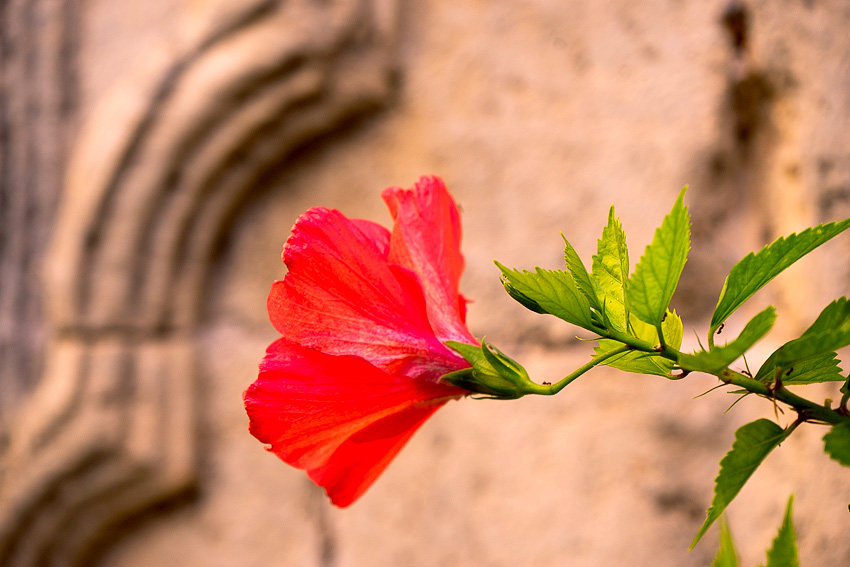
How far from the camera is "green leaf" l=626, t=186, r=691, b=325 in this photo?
0.64 ft

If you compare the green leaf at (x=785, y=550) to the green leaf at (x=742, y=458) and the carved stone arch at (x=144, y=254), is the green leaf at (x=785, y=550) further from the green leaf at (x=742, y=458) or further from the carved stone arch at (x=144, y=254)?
the carved stone arch at (x=144, y=254)

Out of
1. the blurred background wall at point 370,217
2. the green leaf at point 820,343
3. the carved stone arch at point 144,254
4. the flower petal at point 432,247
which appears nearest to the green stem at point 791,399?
the green leaf at point 820,343

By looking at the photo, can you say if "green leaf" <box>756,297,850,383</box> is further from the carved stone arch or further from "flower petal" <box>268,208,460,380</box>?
the carved stone arch

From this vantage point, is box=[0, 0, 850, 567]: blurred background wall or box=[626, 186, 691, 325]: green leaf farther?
box=[0, 0, 850, 567]: blurred background wall

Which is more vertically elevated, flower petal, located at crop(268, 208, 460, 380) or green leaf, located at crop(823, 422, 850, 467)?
flower petal, located at crop(268, 208, 460, 380)

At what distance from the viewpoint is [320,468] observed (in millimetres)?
276

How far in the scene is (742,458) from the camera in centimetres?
20

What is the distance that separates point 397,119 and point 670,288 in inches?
22.7

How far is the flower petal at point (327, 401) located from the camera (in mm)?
255

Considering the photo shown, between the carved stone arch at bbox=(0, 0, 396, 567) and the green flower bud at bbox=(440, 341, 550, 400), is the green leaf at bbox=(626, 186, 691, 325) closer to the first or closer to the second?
the green flower bud at bbox=(440, 341, 550, 400)

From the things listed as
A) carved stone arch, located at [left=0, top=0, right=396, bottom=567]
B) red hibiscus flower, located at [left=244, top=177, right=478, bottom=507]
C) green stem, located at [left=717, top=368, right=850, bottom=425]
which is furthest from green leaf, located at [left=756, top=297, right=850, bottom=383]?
carved stone arch, located at [left=0, top=0, right=396, bottom=567]

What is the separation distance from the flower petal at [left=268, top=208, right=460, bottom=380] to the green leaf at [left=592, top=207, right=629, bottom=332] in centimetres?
7

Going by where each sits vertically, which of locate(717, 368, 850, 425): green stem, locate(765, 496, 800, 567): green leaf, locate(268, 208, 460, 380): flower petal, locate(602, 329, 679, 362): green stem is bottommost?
locate(765, 496, 800, 567): green leaf

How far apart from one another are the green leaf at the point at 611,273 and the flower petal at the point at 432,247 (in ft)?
0.21
